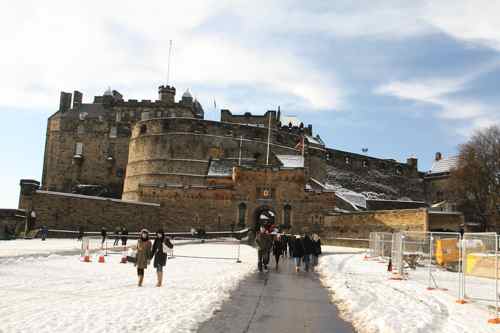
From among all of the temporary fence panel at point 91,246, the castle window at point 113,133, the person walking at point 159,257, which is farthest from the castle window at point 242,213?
the person walking at point 159,257

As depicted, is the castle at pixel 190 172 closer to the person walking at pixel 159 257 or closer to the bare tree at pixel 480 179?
the bare tree at pixel 480 179

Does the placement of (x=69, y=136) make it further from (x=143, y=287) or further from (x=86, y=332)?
(x=86, y=332)

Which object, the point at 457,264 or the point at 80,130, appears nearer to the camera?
the point at 457,264

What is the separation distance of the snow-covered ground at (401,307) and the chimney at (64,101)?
51.8 m

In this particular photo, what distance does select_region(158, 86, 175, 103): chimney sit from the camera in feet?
197

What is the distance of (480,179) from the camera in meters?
34.6

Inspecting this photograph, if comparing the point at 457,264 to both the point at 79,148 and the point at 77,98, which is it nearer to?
the point at 79,148

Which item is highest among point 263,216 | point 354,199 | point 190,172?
point 190,172

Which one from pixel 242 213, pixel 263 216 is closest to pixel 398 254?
pixel 242 213

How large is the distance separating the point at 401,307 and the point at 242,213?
2815cm

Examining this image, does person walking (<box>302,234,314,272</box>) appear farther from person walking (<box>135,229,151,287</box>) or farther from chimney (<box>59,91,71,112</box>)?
chimney (<box>59,91,71,112</box>)

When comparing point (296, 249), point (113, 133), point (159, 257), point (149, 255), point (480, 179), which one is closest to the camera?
point (159, 257)

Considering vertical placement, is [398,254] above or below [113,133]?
below

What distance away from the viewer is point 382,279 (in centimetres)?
1325
